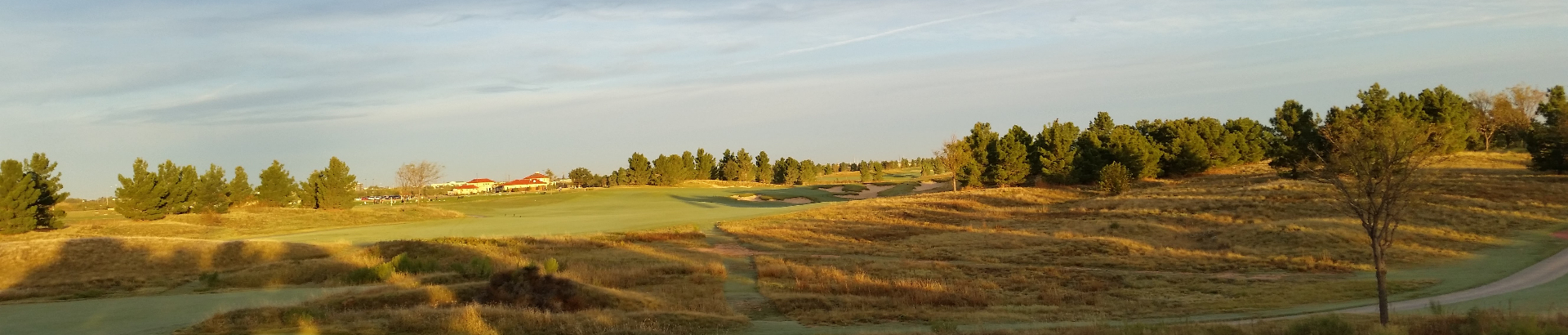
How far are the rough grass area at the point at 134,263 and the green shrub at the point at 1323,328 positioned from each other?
2332 cm

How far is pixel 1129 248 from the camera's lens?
28.2 m

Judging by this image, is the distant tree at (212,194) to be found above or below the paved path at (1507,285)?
above

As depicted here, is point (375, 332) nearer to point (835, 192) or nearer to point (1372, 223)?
point (1372, 223)

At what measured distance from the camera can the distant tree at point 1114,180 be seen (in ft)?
168

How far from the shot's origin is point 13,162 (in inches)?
1683

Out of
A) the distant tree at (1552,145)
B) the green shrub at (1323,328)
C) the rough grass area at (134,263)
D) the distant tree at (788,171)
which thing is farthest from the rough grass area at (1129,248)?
→ the distant tree at (788,171)

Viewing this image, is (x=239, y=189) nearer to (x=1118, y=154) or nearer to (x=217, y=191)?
(x=217, y=191)

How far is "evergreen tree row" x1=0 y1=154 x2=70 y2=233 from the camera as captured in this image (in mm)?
41344

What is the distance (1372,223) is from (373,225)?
5192cm

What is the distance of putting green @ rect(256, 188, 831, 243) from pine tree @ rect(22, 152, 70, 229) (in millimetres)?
12673

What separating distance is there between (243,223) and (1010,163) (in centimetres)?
5294

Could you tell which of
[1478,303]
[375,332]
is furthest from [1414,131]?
[375,332]

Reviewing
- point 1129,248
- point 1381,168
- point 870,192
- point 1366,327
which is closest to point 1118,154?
point 870,192

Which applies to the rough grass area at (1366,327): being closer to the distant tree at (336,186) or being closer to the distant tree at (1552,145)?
the distant tree at (1552,145)
